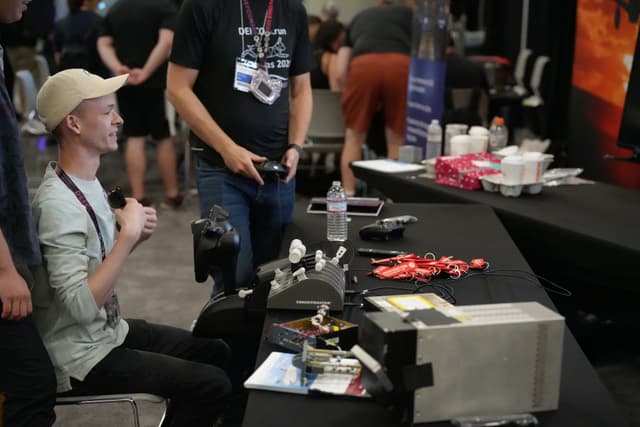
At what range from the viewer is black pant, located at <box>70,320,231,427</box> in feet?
5.94

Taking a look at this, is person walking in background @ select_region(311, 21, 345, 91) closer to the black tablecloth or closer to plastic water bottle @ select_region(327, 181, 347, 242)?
the black tablecloth

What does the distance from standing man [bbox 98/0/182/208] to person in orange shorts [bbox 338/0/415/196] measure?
1243mm

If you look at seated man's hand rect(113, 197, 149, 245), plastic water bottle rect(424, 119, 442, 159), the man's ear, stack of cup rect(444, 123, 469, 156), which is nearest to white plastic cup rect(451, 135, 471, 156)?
stack of cup rect(444, 123, 469, 156)

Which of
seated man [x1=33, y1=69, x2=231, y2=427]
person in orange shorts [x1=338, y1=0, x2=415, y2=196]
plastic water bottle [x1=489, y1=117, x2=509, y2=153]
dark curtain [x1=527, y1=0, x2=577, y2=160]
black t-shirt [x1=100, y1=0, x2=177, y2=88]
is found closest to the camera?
seated man [x1=33, y1=69, x2=231, y2=427]

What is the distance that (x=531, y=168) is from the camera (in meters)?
3.00

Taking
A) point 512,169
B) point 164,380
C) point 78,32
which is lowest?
point 164,380

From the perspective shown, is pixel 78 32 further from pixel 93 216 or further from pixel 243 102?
pixel 93 216

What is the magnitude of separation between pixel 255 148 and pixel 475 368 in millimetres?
1495

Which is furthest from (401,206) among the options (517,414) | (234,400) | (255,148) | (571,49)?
(571,49)

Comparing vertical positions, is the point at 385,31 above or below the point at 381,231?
above

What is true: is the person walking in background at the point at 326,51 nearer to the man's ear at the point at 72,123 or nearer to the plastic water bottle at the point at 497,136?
the plastic water bottle at the point at 497,136

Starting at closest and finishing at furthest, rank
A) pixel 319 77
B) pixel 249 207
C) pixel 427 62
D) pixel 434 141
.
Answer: pixel 249 207, pixel 434 141, pixel 427 62, pixel 319 77

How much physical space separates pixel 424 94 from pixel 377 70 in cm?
43

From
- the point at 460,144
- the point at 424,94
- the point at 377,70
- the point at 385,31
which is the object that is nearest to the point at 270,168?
the point at 460,144
